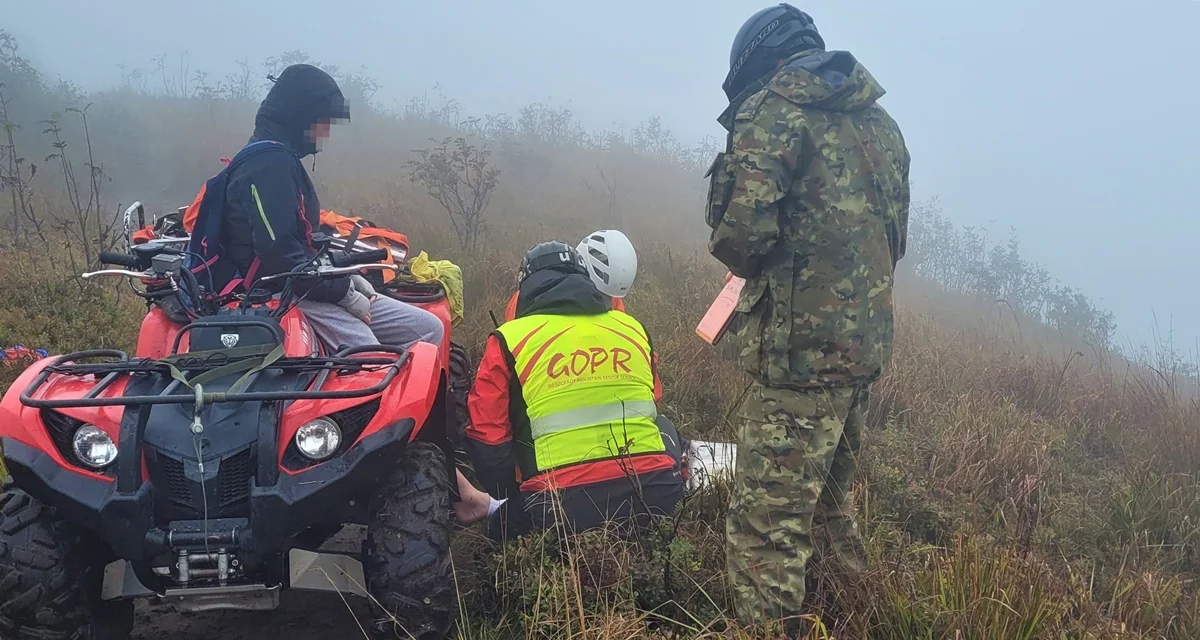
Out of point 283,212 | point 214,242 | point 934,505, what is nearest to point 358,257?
point 283,212

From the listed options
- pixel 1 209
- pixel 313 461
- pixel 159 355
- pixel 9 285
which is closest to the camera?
pixel 313 461

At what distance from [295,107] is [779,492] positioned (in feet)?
8.57

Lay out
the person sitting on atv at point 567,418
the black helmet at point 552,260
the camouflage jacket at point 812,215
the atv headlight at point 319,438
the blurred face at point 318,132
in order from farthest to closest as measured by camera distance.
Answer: the blurred face at point 318,132 < the black helmet at point 552,260 < the person sitting on atv at point 567,418 < the camouflage jacket at point 812,215 < the atv headlight at point 319,438

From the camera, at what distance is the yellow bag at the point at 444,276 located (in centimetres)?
451

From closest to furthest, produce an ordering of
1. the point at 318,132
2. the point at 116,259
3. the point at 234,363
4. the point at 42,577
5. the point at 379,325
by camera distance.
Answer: the point at 42,577 → the point at 234,363 → the point at 116,259 → the point at 318,132 → the point at 379,325

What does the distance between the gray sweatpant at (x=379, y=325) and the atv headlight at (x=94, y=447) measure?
1191 millimetres

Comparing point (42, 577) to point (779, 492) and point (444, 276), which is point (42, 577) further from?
point (444, 276)

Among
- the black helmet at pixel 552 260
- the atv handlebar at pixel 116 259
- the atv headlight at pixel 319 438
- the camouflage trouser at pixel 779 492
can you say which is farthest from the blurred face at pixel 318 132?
the camouflage trouser at pixel 779 492

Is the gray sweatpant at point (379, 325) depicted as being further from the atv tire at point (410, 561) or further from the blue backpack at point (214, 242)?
the atv tire at point (410, 561)

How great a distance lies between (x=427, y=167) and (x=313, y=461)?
29.8ft

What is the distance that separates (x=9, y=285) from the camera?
631cm

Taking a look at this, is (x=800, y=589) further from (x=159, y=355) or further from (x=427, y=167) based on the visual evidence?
(x=427, y=167)

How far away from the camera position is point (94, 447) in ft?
7.63

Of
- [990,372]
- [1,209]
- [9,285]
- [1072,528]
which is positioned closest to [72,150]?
[1,209]
